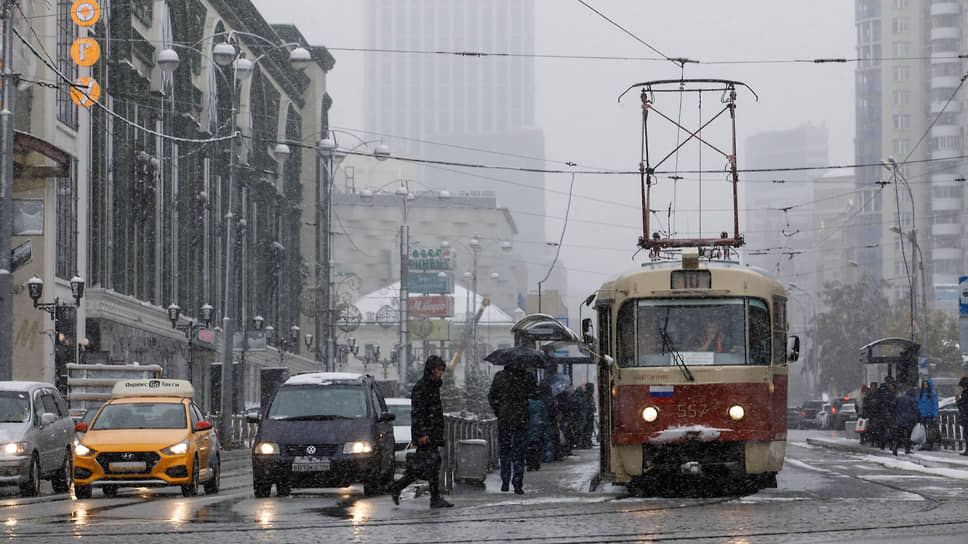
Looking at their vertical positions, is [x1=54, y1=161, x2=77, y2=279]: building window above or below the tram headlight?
above

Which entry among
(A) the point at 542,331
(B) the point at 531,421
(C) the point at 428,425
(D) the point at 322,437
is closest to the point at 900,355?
(A) the point at 542,331

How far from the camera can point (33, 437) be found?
2275 centimetres

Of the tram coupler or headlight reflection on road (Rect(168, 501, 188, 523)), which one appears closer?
headlight reflection on road (Rect(168, 501, 188, 523))

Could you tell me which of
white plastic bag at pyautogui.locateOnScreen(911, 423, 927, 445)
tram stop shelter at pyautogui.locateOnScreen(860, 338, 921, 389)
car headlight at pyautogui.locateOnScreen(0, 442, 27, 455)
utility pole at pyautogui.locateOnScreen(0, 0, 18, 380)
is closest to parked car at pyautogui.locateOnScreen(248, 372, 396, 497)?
car headlight at pyautogui.locateOnScreen(0, 442, 27, 455)

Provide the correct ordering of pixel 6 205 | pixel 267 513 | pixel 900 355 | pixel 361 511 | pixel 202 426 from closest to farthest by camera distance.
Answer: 1. pixel 267 513
2. pixel 361 511
3. pixel 202 426
4. pixel 6 205
5. pixel 900 355

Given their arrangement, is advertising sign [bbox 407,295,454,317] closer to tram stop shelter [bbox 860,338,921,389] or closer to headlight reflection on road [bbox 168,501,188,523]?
tram stop shelter [bbox 860,338,921,389]

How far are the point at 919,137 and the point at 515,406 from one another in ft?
436

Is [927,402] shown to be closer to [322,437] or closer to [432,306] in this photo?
[322,437]

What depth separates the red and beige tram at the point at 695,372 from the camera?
19.7m

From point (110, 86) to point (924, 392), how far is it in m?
25.9

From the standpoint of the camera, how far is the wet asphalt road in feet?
45.2

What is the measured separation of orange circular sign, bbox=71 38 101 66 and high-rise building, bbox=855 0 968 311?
95948mm

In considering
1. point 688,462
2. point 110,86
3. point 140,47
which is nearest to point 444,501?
point 688,462

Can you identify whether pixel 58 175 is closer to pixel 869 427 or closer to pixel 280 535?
pixel 869 427
